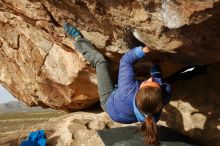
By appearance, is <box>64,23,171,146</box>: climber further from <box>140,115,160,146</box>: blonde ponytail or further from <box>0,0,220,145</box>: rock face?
<box>0,0,220,145</box>: rock face

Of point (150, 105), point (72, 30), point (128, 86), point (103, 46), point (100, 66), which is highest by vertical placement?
point (72, 30)

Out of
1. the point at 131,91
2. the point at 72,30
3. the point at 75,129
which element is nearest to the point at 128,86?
the point at 131,91

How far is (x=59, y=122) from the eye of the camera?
376 inches

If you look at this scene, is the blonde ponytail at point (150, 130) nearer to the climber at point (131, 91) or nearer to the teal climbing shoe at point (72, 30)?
the climber at point (131, 91)

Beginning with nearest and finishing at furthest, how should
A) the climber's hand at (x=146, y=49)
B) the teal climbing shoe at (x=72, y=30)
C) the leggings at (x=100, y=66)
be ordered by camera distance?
the climber's hand at (x=146, y=49) → the leggings at (x=100, y=66) → the teal climbing shoe at (x=72, y=30)

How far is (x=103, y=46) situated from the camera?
6789mm

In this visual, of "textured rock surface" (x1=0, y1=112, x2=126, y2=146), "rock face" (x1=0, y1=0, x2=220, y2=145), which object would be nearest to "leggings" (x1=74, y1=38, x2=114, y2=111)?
"rock face" (x1=0, y1=0, x2=220, y2=145)

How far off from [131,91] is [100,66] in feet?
3.16

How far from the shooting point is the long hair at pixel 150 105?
5.30m

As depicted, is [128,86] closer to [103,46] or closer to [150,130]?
[150,130]

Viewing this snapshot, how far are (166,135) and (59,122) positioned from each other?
350cm

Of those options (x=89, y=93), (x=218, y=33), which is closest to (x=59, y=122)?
(x=89, y=93)

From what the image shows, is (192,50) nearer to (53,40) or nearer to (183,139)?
(183,139)

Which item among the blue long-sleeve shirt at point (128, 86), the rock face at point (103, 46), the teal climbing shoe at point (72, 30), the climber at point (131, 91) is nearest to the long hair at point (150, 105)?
the climber at point (131, 91)
